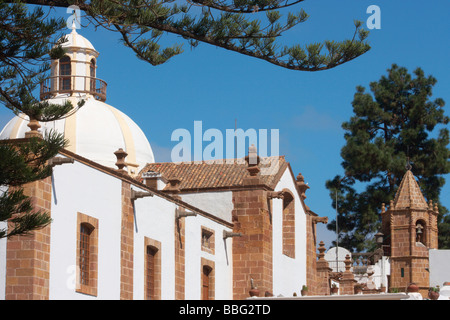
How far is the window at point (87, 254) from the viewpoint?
21344 mm

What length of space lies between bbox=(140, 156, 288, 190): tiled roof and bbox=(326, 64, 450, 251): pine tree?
21.6 metres

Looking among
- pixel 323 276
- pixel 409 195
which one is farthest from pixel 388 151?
pixel 323 276

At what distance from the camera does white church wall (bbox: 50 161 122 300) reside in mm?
20328

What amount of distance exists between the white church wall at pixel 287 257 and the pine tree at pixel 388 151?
65.1 ft

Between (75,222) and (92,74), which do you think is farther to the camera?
(92,74)

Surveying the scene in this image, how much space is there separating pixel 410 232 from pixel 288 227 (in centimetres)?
1884

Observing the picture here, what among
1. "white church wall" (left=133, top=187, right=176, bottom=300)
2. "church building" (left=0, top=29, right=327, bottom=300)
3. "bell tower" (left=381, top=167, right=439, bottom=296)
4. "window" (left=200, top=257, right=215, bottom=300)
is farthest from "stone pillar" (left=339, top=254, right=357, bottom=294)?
"white church wall" (left=133, top=187, right=176, bottom=300)

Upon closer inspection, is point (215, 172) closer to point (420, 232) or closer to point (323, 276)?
point (323, 276)

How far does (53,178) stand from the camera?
2033 centimetres

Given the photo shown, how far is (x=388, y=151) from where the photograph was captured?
54656 millimetres

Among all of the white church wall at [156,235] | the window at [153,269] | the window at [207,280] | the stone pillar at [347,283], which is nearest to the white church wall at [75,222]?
the white church wall at [156,235]

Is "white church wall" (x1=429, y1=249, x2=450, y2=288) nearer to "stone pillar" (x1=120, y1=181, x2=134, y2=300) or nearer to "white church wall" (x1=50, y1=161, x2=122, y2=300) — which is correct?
"stone pillar" (x1=120, y1=181, x2=134, y2=300)

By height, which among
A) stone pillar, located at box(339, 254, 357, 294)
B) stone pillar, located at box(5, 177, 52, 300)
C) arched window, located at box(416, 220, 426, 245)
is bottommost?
stone pillar, located at box(5, 177, 52, 300)

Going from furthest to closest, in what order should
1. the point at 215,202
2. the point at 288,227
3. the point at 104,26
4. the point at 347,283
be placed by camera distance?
the point at 347,283 < the point at 288,227 < the point at 215,202 < the point at 104,26
